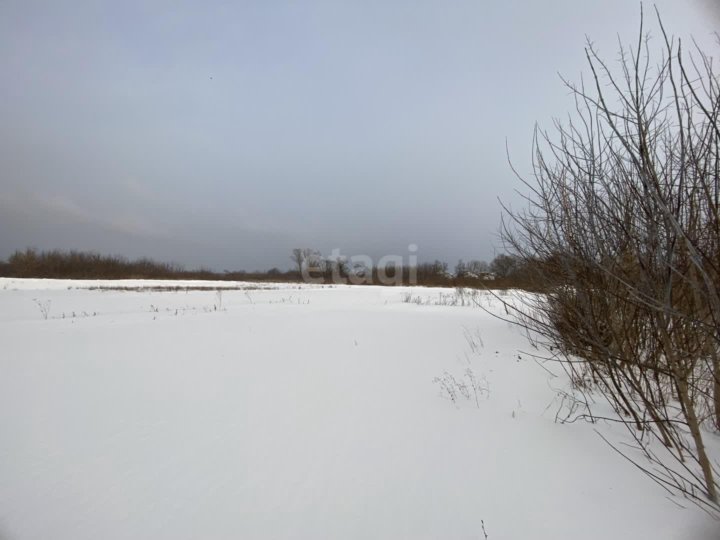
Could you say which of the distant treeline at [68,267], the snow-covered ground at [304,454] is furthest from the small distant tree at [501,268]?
the distant treeline at [68,267]

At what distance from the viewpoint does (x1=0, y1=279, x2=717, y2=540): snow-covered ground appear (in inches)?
65.5

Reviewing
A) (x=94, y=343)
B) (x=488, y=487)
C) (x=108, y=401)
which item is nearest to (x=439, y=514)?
(x=488, y=487)

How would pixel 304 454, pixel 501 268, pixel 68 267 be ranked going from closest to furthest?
pixel 304 454 → pixel 501 268 → pixel 68 267

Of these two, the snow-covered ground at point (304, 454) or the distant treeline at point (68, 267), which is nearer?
the snow-covered ground at point (304, 454)

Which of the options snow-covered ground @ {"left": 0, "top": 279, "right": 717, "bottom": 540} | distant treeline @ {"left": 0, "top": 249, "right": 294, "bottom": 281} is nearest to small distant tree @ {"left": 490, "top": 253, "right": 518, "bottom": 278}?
snow-covered ground @ {"left": 0, "top": 279, "right": 717, "bottom": 540}

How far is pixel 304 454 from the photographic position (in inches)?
89.8

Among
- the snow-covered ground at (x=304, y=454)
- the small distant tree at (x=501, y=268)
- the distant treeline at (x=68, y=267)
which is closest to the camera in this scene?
the snow-covered ground at (x=304, y=454)

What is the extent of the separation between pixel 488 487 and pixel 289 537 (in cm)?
121

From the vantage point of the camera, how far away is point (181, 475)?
2.04m

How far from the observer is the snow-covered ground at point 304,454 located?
1664 millimetres

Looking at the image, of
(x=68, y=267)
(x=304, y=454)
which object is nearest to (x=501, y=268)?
(x=304, y=454)

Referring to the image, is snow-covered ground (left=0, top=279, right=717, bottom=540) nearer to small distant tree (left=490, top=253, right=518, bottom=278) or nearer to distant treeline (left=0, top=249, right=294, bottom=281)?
small distant tree (left=490, top=253, right=518, bottom=278)

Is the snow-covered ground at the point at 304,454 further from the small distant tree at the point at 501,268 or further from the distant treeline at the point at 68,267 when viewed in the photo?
the distant treeline at the point at 68,267

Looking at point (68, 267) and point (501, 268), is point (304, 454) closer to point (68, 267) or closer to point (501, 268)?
point (501, 268)
